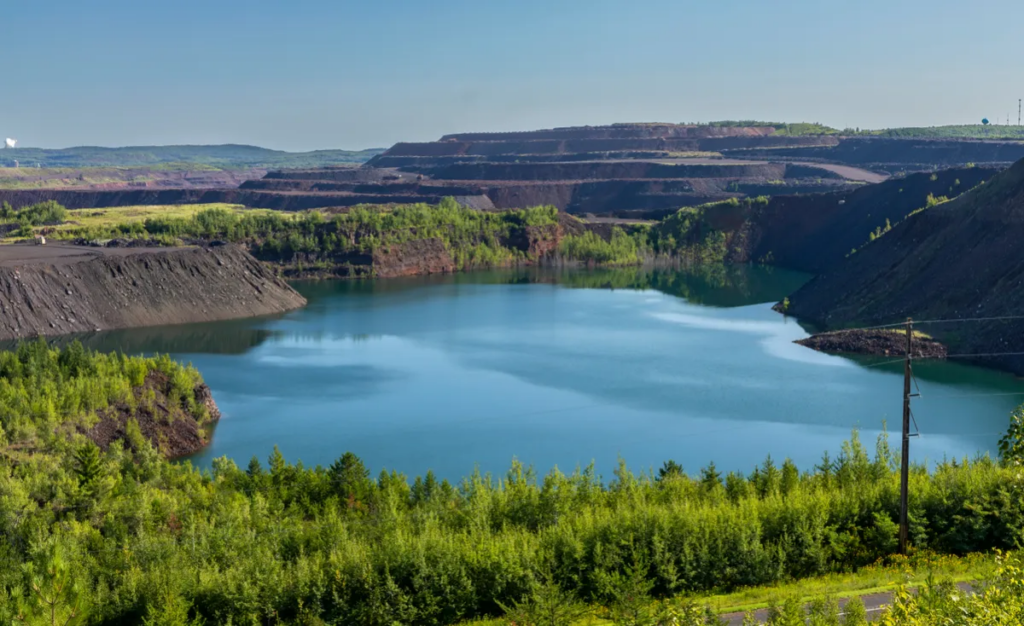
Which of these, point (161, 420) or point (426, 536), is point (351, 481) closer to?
point (426, 536)

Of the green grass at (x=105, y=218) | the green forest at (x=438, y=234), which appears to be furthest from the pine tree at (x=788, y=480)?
the green grass at (x=105, y=218)

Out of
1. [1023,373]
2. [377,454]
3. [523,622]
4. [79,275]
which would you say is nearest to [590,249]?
[79,275]

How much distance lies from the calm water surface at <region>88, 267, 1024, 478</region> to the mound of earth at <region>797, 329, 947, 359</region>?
1650 mm

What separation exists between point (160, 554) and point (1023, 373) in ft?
139

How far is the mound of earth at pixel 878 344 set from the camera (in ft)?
199

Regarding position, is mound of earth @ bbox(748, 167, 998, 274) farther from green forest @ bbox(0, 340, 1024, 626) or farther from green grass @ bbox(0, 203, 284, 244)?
green forest @ bbox(0, 340, 1024, 626)

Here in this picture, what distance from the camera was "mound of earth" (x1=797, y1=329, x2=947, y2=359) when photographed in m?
60.6

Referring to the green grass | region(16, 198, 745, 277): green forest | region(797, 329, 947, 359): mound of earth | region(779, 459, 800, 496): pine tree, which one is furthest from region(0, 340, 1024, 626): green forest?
the green grass

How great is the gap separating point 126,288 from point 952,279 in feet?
164

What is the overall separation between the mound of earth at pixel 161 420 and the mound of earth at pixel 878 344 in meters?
32.7

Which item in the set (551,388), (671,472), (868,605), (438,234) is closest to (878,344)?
(551,388)

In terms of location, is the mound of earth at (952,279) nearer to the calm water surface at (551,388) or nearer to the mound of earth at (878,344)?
the mound of earth at (878,344)

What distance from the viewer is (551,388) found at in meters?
54.5

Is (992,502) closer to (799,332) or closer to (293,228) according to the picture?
(799,332)
